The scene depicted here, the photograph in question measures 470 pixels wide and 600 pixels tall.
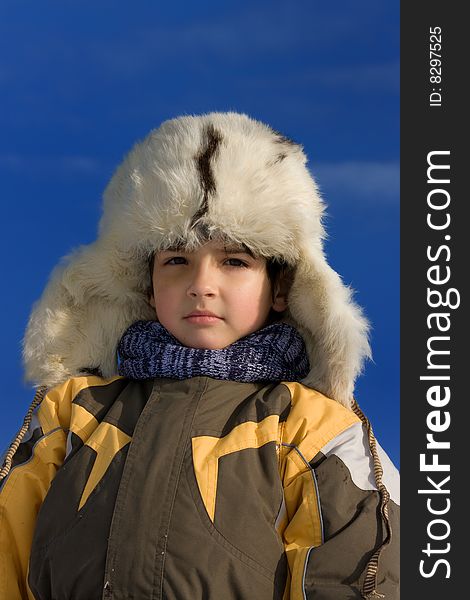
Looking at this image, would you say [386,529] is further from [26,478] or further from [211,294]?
[26,478]

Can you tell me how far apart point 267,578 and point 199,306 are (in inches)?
30.0

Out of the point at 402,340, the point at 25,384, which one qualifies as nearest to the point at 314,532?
the point at 402,340

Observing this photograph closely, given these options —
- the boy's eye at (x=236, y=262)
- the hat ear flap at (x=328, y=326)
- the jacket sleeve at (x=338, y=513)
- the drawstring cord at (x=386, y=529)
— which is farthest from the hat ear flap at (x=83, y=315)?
the drawstring cord at (x=386, y=529)

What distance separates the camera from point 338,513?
2238mm

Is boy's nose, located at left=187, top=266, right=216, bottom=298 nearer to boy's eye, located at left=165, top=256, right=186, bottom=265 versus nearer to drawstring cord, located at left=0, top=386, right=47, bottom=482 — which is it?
boy's eye, located at left=165, top=256, right=186, bottom=265

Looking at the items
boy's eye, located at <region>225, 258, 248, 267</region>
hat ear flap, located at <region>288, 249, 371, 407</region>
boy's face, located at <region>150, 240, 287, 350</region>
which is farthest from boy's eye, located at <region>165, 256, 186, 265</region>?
hat ear flap, located at <region>288, 249, 371, 407</region>

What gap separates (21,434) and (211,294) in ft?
2.21

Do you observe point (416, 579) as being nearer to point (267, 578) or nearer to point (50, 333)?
point (267, 578)

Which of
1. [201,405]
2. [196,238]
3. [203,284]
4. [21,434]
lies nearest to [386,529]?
[201,405]

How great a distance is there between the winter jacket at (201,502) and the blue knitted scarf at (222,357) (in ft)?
0.11

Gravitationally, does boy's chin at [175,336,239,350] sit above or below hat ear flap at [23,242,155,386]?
below

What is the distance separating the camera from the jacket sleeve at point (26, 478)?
2498mm

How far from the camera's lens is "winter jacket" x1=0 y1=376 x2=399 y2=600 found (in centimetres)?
218

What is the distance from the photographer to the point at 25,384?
110 inches
